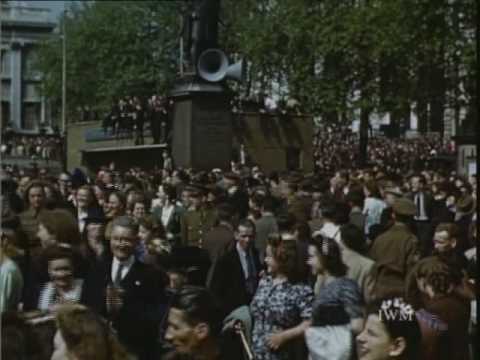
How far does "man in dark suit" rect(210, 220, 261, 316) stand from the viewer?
12.1 m

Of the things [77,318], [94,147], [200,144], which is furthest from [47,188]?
[94,147]

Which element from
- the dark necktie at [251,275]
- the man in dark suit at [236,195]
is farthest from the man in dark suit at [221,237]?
the man in dark suit at [236,195]

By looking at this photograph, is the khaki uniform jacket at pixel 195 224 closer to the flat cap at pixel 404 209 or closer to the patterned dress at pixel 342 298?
the flat cap at pixel 404 209

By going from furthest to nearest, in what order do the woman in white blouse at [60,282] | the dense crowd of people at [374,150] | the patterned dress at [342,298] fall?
1. the dense crowd of people at [374,150]
2. the patterned dress at [342,298]
3. the woman in white blouse at [60,282]

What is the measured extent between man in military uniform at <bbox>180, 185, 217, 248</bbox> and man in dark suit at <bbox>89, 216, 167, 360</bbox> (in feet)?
18.6

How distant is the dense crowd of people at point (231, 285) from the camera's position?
6.75m

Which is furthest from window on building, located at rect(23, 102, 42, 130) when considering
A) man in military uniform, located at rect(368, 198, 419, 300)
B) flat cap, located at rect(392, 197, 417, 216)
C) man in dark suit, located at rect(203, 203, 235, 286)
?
man in military uniform, located at rect(368, 198, 419, 300)

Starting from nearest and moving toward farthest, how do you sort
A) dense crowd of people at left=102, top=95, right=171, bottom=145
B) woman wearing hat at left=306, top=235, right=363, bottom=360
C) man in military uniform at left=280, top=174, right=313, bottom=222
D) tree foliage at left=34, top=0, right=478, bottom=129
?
woman wearing hat at left=306, top=235, right=363, bottom=360
man in military uniform at left=280, top=174, right=313, bottom=222
dense crowd of people at left=102, top=95, right=171, bottom=145
tree foliage at left=34, top=0, right=478, bottom=129

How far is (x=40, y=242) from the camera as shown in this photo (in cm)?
1098

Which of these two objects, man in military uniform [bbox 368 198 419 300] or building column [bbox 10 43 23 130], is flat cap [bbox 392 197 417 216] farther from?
building column [bbox 10 43 23 130]

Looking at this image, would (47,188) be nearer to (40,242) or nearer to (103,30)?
(40,242)

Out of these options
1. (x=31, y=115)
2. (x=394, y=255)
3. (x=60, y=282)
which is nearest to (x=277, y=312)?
(x=60, y=282)

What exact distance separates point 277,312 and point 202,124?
946 inches

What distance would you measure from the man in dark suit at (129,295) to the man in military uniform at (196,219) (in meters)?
5.67
